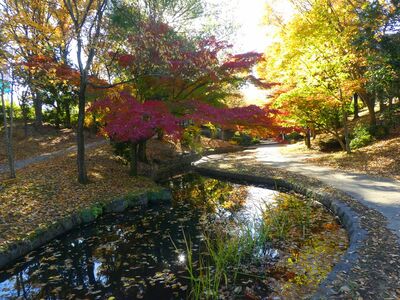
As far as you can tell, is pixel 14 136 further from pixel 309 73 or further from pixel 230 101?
pixel 230 101

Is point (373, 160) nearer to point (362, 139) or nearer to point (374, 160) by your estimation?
point (374, 160)

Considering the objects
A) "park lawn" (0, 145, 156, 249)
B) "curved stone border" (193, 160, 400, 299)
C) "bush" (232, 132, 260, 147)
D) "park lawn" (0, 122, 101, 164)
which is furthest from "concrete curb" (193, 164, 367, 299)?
"bush" (232, 132, 260, 147)

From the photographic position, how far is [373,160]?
1307 centimetres

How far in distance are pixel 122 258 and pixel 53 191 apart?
4.56 m

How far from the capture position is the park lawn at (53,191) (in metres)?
7.38

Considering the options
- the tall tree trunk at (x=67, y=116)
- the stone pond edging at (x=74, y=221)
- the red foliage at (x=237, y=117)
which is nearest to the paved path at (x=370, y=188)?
the red foliage at (x=237, y=117)

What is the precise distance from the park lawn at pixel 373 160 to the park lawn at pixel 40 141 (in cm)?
1454

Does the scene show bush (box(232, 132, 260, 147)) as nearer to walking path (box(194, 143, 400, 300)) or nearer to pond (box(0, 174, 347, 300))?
walking path (box(194, 143, 400, 300))

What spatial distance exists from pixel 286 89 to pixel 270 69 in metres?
4.07

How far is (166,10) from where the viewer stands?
16219 mm

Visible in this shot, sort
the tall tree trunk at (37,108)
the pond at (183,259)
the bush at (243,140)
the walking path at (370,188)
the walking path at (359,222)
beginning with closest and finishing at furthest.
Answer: the walking path at (359,222) < the pond at (183,259) < the walking path at (370,188) < the tall tree trunk at (37,108) < the bush at (243,140)

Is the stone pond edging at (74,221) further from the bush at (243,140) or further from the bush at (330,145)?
the bush at (243,140)

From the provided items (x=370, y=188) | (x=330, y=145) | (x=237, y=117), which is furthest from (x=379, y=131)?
(x=237, y=117)

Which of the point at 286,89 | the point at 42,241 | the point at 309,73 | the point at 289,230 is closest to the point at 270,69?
the point at 286,89
